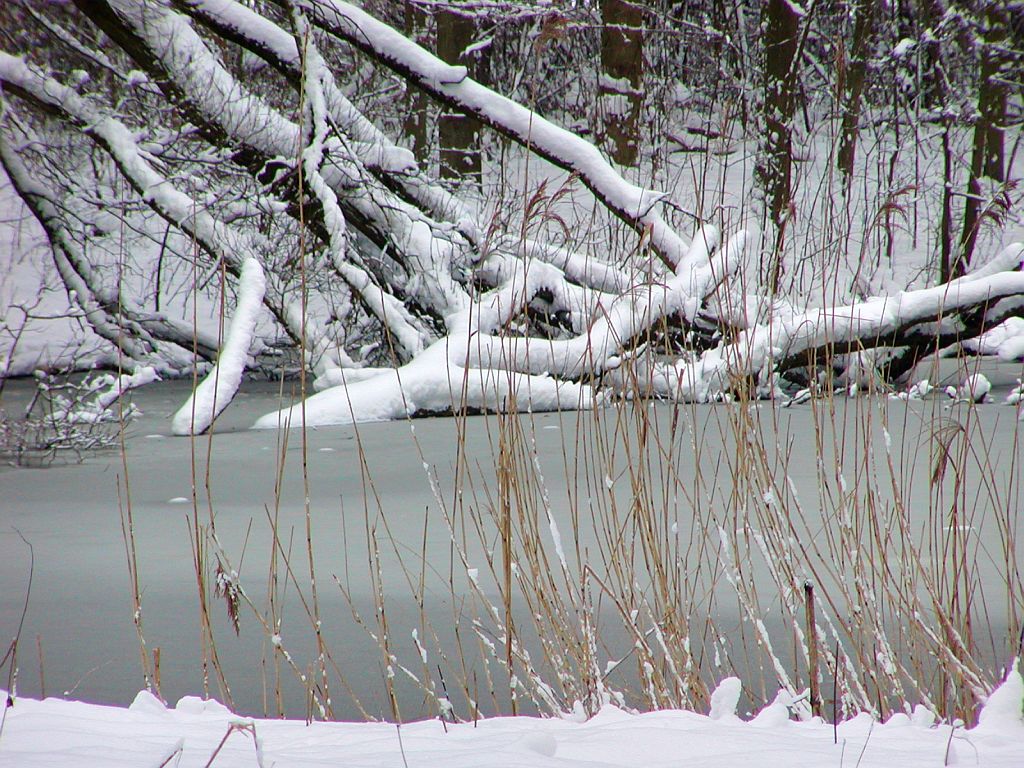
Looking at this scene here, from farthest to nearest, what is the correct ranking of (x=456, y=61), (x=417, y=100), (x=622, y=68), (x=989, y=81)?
(x=622, y=68), (x=417, y=100), (x=989, y=81), (x=456, y=61)

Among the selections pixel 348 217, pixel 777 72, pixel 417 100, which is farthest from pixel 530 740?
pixel 777 72

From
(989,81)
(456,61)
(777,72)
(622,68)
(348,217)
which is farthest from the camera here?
(777,72)

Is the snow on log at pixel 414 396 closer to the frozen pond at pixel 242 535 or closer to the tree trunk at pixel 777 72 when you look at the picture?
the frozen pond at pixel 242 535

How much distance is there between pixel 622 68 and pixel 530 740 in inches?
458

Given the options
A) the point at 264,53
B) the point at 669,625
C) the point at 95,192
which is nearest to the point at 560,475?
the point at 669,625

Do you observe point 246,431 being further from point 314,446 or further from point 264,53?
point 264,53

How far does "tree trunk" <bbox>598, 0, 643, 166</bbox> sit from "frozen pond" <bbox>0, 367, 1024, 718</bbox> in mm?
7328

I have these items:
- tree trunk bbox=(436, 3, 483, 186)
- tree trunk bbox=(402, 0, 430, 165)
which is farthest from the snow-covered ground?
tree trunk bbox=(402, 0, 430, 165)

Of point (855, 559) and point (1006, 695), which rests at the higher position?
point (855, 559)

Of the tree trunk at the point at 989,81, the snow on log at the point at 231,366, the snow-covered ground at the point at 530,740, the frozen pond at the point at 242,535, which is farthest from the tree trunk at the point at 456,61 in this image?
the snow-covered ground at the point at 530,740

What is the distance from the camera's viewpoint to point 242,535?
2.94 metres

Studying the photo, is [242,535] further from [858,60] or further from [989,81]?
[989,81]

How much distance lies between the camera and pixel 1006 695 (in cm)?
138

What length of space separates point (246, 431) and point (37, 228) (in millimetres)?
6523
